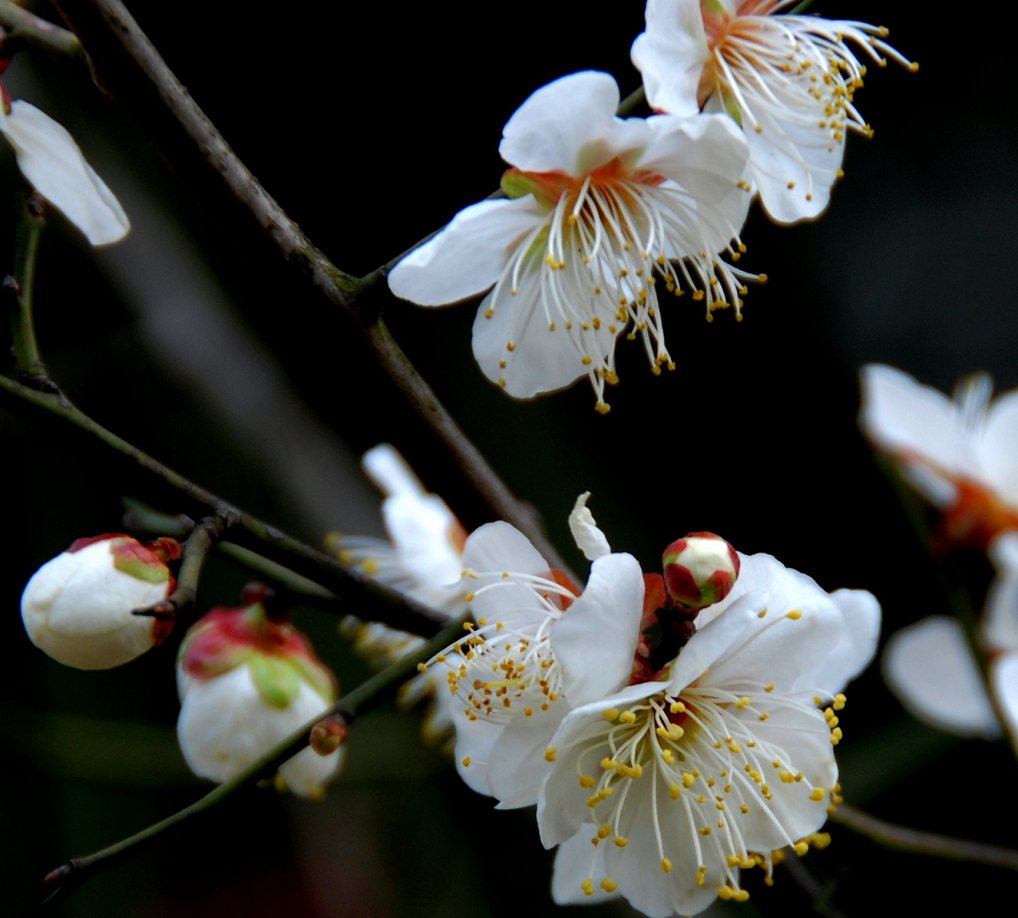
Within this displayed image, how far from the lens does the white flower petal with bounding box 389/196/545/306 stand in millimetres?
497

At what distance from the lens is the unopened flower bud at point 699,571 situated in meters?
0.46

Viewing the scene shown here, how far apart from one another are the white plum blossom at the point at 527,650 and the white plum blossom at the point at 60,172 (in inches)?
9.5

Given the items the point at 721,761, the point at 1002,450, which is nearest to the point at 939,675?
the point at 1002,450

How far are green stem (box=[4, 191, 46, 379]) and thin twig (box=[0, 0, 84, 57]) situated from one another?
3.5 inches

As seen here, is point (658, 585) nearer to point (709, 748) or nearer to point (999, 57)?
point (709, 748)

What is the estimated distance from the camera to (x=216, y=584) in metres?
1.60

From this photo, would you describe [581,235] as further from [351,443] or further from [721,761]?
[351,443]

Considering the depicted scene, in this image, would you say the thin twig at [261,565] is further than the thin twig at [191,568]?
Yes

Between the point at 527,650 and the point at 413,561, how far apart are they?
1.06 ft

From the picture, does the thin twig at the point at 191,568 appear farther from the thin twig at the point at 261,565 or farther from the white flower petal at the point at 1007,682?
the white flower petal at the point at 1007,682

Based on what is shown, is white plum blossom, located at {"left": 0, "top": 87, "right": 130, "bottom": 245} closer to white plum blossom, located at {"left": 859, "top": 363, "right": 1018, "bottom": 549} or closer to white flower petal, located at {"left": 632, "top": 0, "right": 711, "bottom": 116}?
white flower petal, located at {"left": 632, "top": 0, "right": 711, "bottom": 116}

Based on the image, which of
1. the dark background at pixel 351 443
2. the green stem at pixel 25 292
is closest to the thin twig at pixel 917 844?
the green stem at pixel 25 292

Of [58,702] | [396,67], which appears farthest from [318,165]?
[58,702]

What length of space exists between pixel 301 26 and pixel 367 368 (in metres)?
1.41
